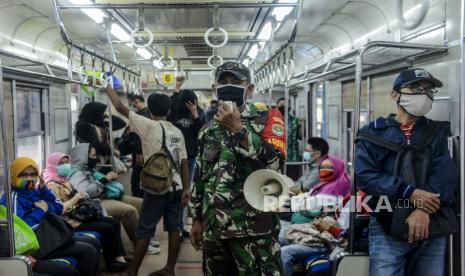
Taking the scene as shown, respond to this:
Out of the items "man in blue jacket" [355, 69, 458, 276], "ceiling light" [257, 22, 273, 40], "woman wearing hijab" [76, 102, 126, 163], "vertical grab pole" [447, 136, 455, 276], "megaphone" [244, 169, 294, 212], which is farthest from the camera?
"ceiling light" [257, 22, 273, 40]

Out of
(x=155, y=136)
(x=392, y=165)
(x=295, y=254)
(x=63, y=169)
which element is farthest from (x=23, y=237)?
(x=392, y=165)

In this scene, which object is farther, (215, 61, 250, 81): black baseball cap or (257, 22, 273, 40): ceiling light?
(257, 22, 273, 40): ceiling light

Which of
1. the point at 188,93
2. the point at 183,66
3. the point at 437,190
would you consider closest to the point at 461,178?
the point at 437,190

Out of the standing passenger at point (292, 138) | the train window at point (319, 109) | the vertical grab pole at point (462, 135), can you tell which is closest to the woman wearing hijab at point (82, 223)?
the vertical grab pole at point (462, 135)

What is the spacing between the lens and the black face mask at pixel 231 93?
6.84 ft

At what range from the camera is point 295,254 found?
3.36 m

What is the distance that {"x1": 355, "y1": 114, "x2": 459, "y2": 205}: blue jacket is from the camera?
7.39 feet

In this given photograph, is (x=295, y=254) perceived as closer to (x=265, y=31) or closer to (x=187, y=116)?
(x=187, y=116)

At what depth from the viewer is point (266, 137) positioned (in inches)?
82.4

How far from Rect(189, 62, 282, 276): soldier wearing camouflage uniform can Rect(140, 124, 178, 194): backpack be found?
1.40 metres

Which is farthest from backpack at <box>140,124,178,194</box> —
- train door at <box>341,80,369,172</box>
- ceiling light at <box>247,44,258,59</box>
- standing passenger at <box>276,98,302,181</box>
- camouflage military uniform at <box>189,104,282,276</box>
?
standing passenger at <box>276,98,302,181</box>

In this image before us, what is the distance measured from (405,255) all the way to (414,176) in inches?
17.8

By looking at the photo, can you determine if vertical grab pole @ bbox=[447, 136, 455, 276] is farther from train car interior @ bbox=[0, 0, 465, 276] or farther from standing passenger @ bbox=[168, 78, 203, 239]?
standing passenger @ bbox=[168, 78, 203, 239]

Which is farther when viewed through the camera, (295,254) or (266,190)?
(295,254)
